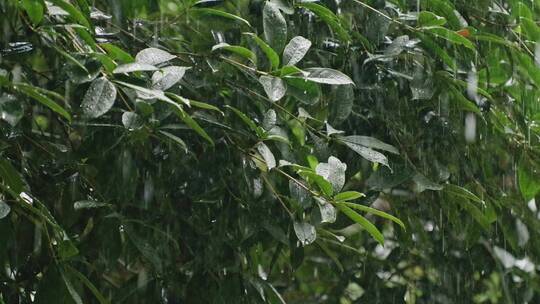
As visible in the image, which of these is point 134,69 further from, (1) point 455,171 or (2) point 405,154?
(1) point 455,171

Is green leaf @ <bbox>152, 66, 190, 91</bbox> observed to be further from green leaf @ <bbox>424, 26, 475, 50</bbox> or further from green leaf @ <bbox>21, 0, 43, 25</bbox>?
green leaf @ <bbox>424, 26, 475, 50</bbox>

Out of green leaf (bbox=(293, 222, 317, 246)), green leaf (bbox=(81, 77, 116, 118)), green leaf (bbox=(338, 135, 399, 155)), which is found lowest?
green leaf (bbox=(293, 222, 317, 246))

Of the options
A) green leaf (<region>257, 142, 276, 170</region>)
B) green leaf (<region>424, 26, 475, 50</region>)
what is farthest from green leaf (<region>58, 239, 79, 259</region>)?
green leaf (<region>424, 26, 475, 50</region>)

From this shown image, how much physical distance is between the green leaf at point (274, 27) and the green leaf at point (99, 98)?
45 centimetres

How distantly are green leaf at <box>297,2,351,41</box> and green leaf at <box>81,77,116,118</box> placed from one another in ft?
2.05

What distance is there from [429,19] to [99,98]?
0.95 meters

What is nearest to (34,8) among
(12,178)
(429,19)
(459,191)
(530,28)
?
(12,178)

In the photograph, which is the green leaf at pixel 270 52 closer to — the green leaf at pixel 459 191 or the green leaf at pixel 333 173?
the green leaf at pixel 333 173

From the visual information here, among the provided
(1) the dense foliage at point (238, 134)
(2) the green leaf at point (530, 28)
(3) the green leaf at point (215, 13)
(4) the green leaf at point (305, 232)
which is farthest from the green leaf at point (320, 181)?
(2) the green leaf at point (530, 28)

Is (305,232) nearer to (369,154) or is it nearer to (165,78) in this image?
(369,154)

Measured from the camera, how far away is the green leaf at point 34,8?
5.67 feet

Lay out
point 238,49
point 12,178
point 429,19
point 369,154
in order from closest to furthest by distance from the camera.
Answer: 1. point 12,178
2. point 238,49
3. point 369,154
4. point 429,19

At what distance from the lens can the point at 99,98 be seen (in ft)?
5.59

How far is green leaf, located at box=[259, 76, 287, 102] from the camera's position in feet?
6.44
